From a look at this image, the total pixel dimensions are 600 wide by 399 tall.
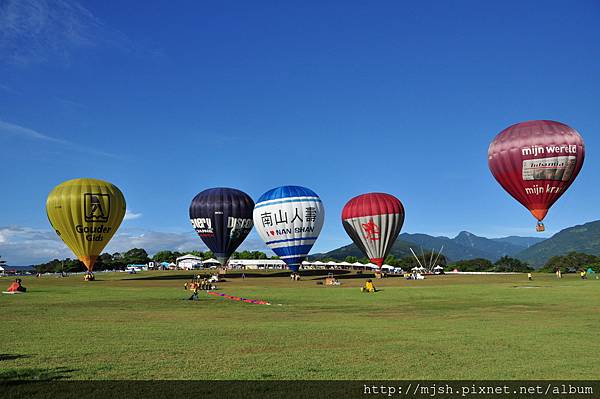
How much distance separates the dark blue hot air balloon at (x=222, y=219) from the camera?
90.1m

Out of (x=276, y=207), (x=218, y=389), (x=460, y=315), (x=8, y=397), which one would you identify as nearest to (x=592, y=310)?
(x=460, y=315)

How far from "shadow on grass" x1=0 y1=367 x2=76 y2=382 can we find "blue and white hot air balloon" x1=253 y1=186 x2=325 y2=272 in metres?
Result: 66.2

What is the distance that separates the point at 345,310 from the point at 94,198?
4949cm

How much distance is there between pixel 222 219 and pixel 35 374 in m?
78.2

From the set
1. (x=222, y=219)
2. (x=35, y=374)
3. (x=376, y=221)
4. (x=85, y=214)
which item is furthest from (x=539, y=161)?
(x=35, y=374)

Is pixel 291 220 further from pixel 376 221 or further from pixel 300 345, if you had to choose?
pixel 300 345

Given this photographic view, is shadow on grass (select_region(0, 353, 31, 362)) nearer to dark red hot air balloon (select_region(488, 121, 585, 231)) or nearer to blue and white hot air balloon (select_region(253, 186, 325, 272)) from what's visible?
dark red hot air balloon (select_region(488, 121, 585, 231))

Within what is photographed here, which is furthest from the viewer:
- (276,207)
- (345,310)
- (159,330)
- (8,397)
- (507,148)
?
(276,207)

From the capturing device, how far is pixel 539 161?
6056 centimetres

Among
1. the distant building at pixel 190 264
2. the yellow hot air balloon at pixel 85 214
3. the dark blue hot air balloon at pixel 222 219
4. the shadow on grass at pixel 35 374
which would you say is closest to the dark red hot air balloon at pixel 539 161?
the dark blue hot air balloon at pixel 222 219

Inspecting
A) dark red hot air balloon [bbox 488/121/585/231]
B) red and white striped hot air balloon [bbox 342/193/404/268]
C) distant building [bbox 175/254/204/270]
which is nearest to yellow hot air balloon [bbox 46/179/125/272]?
red and white striped hot air balloon [bbox 342/193/404/268]

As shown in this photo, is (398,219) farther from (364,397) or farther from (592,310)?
(364,397)

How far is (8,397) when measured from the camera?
1041 centimetres

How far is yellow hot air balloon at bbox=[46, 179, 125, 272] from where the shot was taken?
69.4 meters
